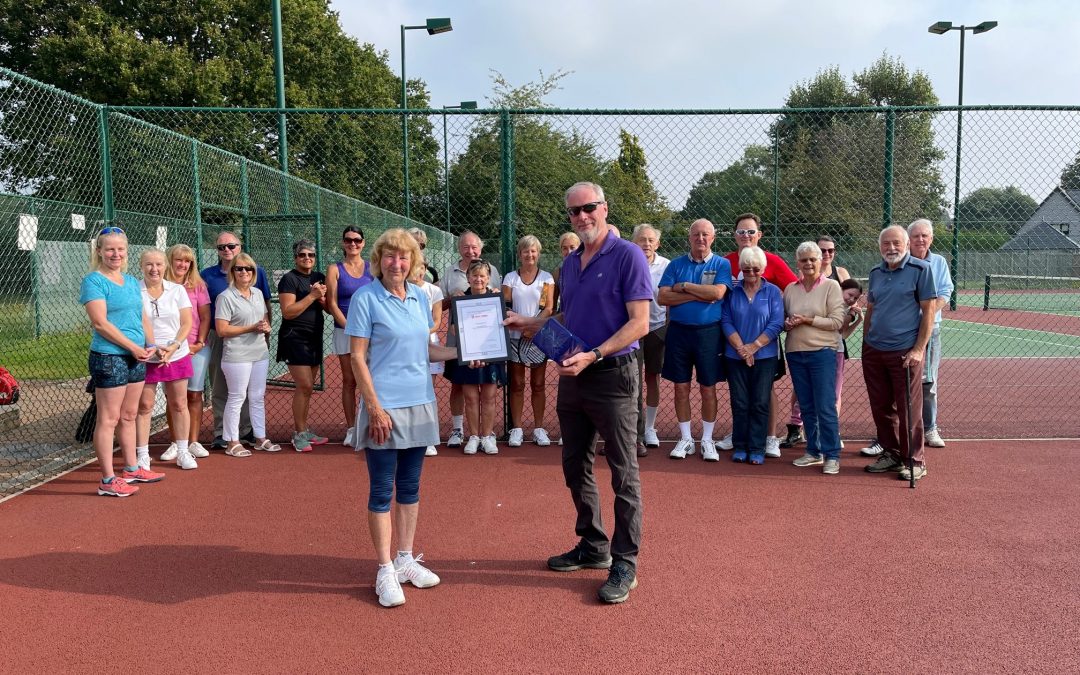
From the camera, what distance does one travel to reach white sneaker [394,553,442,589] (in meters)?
4.07

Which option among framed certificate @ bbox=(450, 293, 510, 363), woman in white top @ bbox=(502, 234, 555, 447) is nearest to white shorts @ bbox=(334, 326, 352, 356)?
woman in white top @ bbox=(502, 234, 555, 447)

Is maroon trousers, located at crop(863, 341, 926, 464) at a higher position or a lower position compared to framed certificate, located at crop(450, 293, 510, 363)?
lower

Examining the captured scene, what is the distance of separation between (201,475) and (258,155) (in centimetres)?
1558

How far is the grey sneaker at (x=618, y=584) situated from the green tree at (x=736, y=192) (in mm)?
5103

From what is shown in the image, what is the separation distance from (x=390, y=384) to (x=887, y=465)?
428 centimetres

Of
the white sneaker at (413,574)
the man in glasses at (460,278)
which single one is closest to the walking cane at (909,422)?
the man in glasses at (460,278)

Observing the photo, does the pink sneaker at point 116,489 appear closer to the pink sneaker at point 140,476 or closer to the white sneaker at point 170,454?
the pink sneaker at point 140,476

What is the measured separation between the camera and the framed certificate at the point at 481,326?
4.48 m

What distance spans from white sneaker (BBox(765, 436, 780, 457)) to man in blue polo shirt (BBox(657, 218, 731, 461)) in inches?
18.2

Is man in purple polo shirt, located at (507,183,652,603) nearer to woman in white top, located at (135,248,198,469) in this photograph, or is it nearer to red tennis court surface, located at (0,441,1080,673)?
red tennis court surface, located at (0,441,1080,673)

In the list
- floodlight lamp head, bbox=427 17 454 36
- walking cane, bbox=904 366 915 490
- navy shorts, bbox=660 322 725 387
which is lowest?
walking cane, bbox=904 366 915 490

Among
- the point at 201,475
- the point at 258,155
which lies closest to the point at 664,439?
the point at 201,475

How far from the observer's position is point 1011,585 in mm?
4039

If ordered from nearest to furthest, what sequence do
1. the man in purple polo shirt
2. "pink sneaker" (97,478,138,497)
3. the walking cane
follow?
the man in purple polo shirt, "pink sneaker" (97,478,138,497), the walking cane
